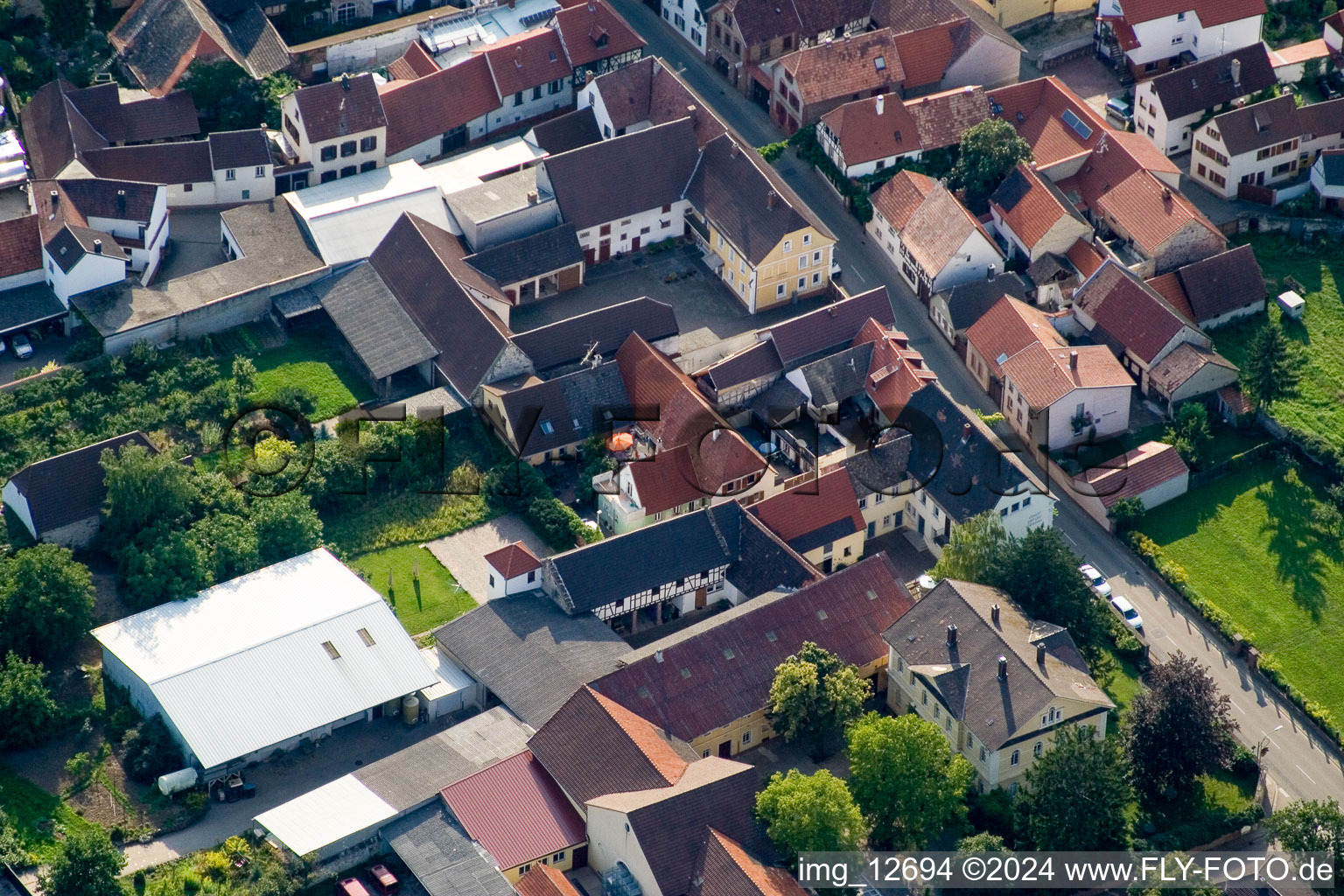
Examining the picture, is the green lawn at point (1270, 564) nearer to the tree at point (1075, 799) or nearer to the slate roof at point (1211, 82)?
the tree at point (1075, 799)

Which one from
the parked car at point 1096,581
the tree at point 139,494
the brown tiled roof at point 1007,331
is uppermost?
the tree at point 139,494

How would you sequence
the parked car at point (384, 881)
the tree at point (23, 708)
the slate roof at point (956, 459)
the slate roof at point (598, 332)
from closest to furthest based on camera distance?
1. the parked car at point (384, 881)
2. the tree at point (23, 708)
3. the slate roof at point (956, 459)
4. the slate roof at point (598, 332)

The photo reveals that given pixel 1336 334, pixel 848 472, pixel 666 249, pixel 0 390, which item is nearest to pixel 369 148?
pixel 666 249

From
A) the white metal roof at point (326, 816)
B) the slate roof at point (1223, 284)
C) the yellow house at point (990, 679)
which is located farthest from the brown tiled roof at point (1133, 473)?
the white metal roof at point (326, 816)

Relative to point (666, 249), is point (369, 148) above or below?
above

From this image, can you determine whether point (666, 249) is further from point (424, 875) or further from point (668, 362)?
point (424, 875)

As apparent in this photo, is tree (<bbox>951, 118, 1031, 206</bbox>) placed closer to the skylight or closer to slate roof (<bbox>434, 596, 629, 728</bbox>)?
Answer: the skylight
